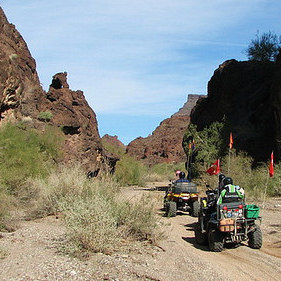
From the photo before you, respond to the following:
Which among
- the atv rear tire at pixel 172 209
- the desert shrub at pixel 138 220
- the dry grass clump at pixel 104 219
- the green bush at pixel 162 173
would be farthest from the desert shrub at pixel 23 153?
the green bush at pixel 162 173

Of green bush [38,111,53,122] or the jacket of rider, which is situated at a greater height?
green bush [38,111,53,122]

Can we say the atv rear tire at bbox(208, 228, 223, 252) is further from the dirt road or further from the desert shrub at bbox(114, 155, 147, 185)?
the desert shrub at bbox(114, 155, 147, 185)

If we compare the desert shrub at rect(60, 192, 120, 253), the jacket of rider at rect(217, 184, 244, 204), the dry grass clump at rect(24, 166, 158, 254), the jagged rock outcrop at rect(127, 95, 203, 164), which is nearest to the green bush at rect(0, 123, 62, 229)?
the dry grass clump at rect(24, 166, 158, 254)

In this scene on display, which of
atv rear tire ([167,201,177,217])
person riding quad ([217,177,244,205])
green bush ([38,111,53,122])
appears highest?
green bush ([38,111,53,122])

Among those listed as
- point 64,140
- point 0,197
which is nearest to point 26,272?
point 0,197

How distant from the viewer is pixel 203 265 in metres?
9.10

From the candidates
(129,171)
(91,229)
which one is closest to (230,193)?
(91,229)

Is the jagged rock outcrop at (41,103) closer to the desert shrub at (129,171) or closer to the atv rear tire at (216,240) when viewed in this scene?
the desert shrub at (129,171)

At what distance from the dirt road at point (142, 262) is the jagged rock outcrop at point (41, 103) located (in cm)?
1525

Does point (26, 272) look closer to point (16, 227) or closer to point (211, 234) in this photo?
point (211, 234)

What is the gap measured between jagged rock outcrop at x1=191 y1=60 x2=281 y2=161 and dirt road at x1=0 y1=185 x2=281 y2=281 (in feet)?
87.9

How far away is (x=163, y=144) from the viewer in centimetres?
10475

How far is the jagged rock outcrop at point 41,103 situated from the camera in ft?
86.3

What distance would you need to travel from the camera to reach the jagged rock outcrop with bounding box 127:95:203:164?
10031 centimetres
